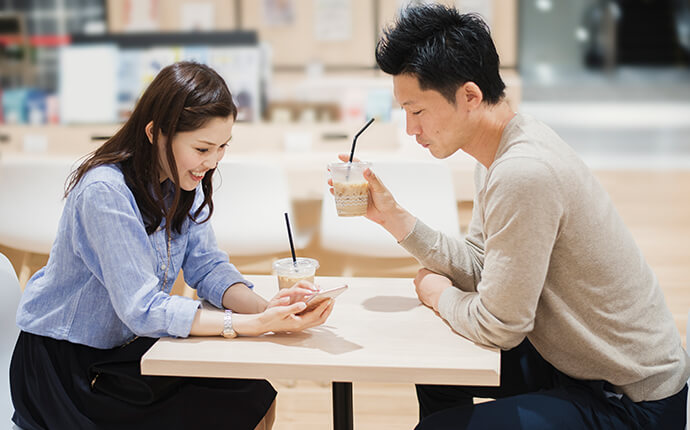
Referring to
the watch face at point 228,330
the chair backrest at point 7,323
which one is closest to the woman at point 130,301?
the watch face at point 228,330

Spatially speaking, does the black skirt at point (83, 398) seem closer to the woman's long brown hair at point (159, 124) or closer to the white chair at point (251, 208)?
the woman's long brown hair at point (159, 124)

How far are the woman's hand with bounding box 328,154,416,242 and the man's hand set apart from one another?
0.12m

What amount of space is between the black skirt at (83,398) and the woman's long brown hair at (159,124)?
1.06ft

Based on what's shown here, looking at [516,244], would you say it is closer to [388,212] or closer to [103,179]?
[388,212]

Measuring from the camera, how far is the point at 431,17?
151 cm

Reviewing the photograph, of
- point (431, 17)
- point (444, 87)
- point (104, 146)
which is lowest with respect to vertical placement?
point (104, 146)

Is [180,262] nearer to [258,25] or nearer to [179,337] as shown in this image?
[179,337]

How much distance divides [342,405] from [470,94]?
0.76m

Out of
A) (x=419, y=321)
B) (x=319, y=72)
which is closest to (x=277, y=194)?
(x=419, y=321)

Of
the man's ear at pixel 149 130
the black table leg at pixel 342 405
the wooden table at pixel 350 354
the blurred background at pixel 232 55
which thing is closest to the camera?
the wooden table at pixel 350 354

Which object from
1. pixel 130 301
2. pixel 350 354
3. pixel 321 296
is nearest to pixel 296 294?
pixel 321 296

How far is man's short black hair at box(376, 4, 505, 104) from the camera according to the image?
150cm

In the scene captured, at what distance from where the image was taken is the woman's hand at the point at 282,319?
56.6 inches

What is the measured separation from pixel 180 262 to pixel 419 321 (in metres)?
0.59
